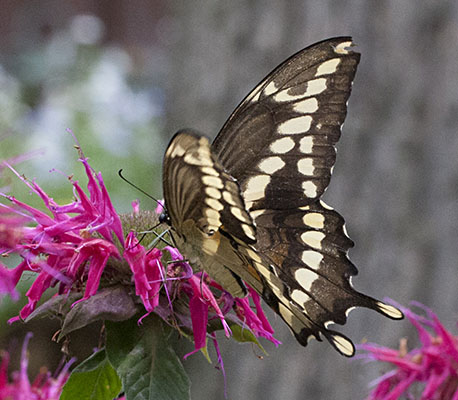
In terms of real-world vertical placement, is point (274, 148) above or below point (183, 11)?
above

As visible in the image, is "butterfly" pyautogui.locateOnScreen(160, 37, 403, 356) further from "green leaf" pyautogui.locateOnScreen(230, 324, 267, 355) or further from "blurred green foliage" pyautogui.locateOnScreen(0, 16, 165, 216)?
"blurred green foliage" pyautogui.locateOnScreen(0, 16, 165, 216)

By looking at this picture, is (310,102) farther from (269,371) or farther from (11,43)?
(11,43)

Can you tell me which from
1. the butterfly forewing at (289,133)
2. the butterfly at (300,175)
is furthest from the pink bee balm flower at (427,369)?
the butterfly forewing at (289,133)

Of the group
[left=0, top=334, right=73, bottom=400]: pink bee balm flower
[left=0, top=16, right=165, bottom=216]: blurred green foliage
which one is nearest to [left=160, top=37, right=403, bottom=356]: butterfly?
[left=0, top=334, right=73, bottom=400]: pink bee balm flower

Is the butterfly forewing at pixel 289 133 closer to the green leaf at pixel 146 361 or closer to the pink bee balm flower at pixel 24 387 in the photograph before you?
the green leaf at pixel 146 361

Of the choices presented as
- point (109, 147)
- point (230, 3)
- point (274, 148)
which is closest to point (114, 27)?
point (109, 147)

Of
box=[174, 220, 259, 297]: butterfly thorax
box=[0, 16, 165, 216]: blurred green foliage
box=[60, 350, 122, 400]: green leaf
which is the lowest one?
box=[0, 16, 165, 216]: blurred green foliage

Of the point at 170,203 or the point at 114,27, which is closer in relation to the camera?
the point at 170,203

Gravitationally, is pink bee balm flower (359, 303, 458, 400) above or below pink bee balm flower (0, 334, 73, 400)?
above
